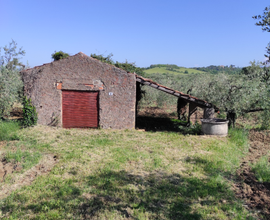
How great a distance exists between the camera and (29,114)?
1074 cm

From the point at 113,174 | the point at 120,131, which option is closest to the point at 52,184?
the point at 113,174

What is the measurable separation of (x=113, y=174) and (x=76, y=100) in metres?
5.95

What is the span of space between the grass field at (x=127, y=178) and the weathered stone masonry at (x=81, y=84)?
4.99 feet

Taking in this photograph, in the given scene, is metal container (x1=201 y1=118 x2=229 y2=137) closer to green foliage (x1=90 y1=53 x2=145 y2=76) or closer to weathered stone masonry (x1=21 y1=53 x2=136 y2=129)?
weathered stone masonry (x1=21 y1=53 x2=136 y2=129)

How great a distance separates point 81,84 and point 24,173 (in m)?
5.63

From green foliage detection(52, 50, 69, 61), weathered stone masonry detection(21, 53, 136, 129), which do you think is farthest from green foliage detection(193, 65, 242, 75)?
green foliage detection(52, 50, 69, 61)

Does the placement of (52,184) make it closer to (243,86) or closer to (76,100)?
(76,100)

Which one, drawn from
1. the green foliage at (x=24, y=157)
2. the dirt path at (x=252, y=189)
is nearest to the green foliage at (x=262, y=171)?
the dirt path at (x=252, y=189)

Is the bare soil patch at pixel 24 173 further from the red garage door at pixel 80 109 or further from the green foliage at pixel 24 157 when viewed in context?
the red garage door at pixel 80 109

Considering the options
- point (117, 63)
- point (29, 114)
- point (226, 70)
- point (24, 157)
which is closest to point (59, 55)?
point (117, 63)

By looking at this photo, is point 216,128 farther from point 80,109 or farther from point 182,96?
point 80,109

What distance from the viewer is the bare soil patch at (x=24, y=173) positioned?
553 centimetres

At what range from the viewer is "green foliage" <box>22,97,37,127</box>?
35.2 ft

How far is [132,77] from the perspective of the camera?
35.2 ft
